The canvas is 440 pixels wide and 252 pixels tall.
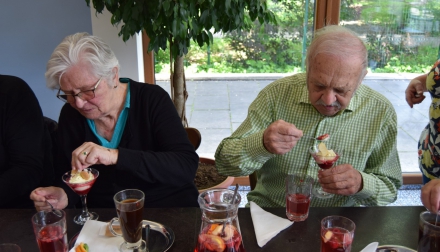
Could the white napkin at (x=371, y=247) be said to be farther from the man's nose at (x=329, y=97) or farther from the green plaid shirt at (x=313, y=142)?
the man's nose at (x=329, y=97)

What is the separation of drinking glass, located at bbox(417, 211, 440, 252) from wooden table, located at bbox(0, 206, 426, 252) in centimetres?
18

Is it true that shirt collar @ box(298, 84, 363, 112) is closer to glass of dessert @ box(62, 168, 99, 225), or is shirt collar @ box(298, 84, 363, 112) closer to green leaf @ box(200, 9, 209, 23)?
green leaf @ box(200, 9, 209, 23)

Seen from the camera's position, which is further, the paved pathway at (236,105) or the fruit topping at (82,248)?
the paved pathway at (236,105)

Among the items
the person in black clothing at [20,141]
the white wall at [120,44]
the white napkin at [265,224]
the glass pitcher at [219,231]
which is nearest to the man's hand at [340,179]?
the white napkin at [265,224]

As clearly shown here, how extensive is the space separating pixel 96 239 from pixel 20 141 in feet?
2.74

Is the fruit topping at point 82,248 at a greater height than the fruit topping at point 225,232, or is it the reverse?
the fruit topping at point 225,232

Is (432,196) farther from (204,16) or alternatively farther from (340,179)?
(204,16)

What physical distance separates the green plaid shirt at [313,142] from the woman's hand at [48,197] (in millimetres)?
680

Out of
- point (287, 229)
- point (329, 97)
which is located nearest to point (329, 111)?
point (329, 97)

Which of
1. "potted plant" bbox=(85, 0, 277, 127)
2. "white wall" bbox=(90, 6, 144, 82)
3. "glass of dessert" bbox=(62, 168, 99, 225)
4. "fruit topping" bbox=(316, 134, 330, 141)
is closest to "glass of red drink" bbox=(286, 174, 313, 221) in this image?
"fruit topping" bbox=(316, 134, 330, 141)

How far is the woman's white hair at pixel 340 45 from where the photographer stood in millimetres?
1563

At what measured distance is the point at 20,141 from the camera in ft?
6.17

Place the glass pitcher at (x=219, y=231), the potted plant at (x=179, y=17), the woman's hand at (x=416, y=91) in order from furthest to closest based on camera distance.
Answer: the potted plant at (x=179, y=17), the woman's hand at (x=416, y=91), the glass pitcher at (x=219, y=231)

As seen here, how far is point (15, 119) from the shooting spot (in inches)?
74.8
